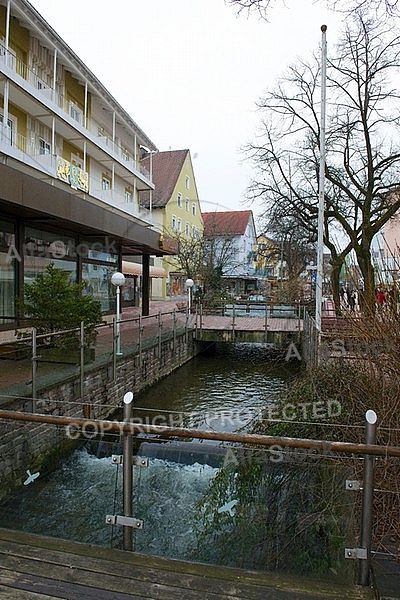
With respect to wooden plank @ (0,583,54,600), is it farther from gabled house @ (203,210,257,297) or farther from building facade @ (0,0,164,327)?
gabled house @ (203,210,257,297)

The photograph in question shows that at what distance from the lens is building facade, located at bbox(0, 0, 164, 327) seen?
12328 millimetres

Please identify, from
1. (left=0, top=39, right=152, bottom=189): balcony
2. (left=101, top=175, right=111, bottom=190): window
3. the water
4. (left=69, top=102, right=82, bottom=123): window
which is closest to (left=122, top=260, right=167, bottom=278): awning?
(left=101, top=175, right=111, bottom=190): window

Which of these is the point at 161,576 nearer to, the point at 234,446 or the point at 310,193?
the point at 234,446

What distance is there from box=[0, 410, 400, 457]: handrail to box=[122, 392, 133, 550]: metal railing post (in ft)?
0.28

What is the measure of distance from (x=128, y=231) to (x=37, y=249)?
3.92 metres

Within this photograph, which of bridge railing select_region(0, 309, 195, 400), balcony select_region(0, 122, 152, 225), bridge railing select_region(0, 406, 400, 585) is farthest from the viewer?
balcony select_region(0, 122, 152, 225)

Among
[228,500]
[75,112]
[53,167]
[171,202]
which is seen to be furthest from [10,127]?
[171,202]

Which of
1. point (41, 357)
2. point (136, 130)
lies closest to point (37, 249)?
point (41, 357)

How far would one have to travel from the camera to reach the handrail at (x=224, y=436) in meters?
2.82

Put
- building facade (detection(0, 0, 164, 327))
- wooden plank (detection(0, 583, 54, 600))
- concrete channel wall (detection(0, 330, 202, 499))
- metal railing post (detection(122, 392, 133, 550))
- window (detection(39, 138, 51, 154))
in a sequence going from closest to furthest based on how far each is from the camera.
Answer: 1. wooden plank (detection(0, 583, 54, 600))
2. metal railing post (detection(122, 392, 133, 550))
3. concrete channel wall (detection(0, 330, 202, 499))
4. building facade (detection(0, 0, 164, 327))
5. window (detection(39, 138, 51, 154))

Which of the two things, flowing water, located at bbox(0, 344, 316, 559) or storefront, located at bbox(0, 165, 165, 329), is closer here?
flowing water, located at bbox(0, 344, 316, 559)

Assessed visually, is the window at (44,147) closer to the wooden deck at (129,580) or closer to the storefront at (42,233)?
the storefront at (42,233)

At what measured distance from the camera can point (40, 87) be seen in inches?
784

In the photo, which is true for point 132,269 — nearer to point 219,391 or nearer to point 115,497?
point 219,391
